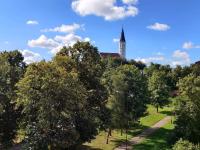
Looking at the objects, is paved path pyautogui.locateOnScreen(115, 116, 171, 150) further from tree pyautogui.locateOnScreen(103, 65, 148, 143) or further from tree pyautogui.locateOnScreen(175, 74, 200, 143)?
tree pyautogui.locateOnScreen(175, 74, 200, 143)

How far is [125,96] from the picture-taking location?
59.3 m

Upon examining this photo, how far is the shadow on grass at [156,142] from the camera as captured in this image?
2213 inches

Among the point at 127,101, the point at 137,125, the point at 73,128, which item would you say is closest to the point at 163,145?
the point at 127,101

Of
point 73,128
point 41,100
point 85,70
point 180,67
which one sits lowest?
point 73,128

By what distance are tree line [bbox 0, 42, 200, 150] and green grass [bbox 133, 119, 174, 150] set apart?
4.20 m

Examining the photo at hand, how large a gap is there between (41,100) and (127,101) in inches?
975

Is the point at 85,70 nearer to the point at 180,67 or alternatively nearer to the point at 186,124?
the point at 186,124

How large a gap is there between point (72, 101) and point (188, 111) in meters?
18.5

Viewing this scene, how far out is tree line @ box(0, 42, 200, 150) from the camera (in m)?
37.2

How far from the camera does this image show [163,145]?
57.9m

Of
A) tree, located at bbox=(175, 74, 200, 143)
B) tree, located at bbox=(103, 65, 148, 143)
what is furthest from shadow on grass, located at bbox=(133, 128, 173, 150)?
tree, located at bbox=(103, 65, 148, 143)

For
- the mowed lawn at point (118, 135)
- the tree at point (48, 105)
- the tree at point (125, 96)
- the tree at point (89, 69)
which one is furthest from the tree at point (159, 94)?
the tree at point (48, 105)

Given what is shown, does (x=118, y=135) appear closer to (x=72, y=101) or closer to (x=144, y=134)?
(x=144, y=134)

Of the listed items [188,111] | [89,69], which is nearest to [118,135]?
[188,111]
